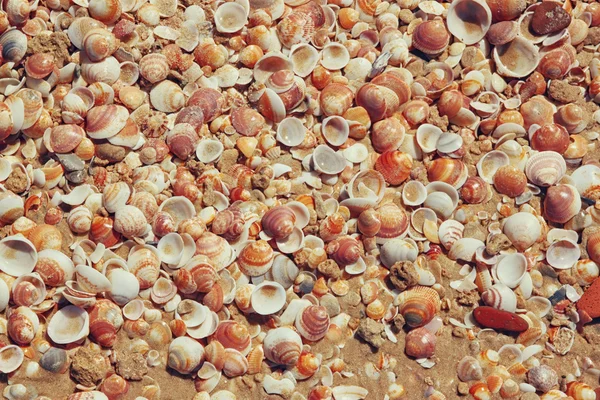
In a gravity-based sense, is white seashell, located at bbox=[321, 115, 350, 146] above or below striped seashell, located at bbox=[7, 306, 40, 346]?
above

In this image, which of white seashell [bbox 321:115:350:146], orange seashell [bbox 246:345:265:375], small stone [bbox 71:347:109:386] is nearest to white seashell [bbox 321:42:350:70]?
white seashell [bbox 321:115:350:146]

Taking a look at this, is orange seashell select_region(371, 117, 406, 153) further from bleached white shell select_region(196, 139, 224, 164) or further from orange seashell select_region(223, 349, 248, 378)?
orange seashell select_region(223, 349, 248, 378)

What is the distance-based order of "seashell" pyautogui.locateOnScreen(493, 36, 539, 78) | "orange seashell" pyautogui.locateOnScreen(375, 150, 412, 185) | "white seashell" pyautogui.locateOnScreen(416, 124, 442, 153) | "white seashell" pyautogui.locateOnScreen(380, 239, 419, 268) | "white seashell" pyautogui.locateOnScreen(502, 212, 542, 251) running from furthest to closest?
"seashell" pyautogui.locateOnScreen(493, 36, 539, 78)
"white seashell" pyautogui.locateOnScreen(416, 124, 442, 153)
"orange seashell" pyautogui.locateOnScreen(375, 150, 412, 185)
"white seashell" pyautogui.locateOnScreen(502, 212, 542, 251)
"white seashell" pyautogui.locateOnScreen(380, 239, 419, 268)

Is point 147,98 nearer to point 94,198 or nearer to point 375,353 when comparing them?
point 94,198

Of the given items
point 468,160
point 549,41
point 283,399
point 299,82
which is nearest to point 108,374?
point 283,399

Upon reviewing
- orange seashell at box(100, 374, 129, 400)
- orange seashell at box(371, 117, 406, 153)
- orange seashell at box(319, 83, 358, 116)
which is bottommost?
orange seashell at box(100, 374, 129, 400)

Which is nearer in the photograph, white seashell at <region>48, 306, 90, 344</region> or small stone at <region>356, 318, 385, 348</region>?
white seashell at <region>48, 306, 90, 344</region>

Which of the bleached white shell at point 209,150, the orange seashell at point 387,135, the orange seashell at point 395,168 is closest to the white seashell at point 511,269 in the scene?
the orange seashell at point 395,168

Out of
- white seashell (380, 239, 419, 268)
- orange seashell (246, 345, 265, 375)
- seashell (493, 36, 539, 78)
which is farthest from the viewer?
seashell (493, 36, 539, 78)
